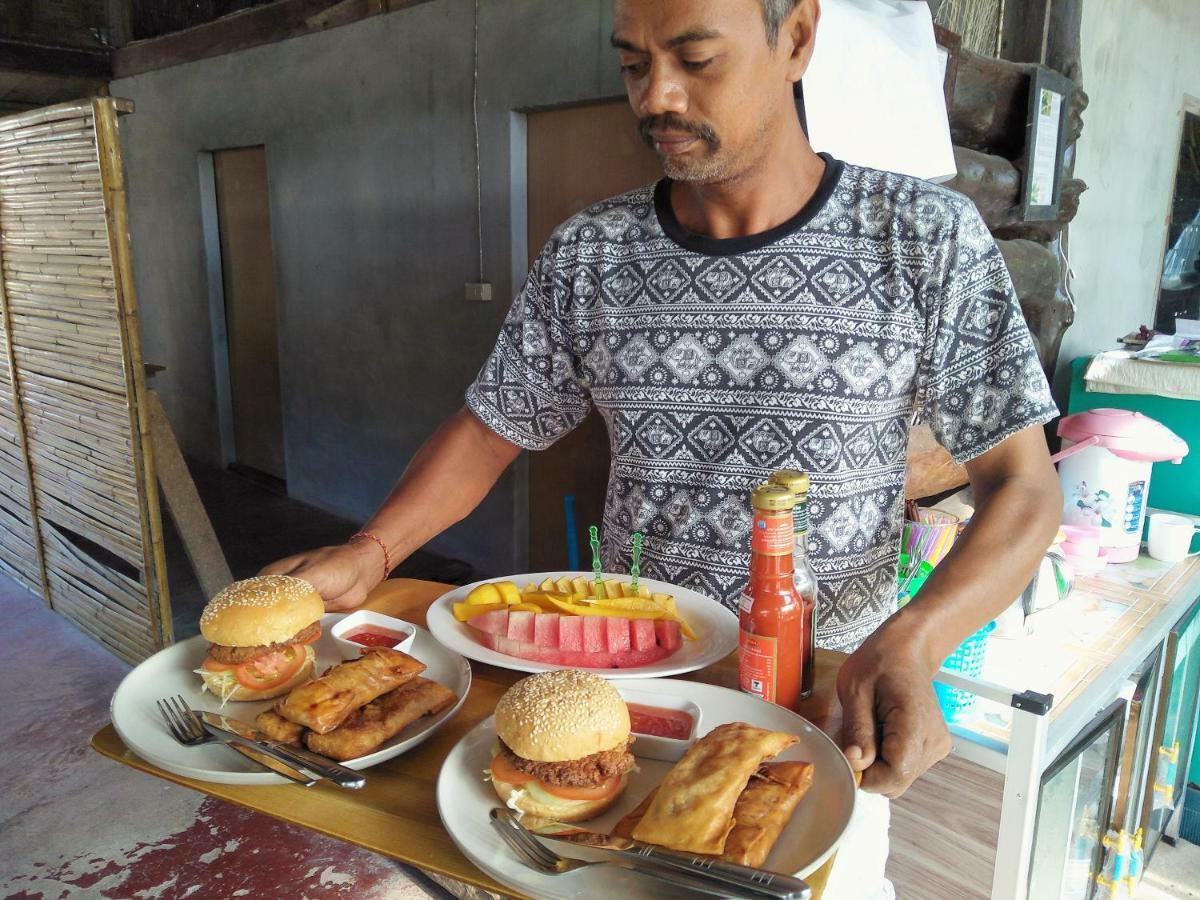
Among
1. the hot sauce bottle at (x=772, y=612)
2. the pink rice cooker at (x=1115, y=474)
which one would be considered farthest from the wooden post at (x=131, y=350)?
the pink rice cooker at (x=1115, y=474)

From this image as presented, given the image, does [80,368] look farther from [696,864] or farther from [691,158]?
[696,864]

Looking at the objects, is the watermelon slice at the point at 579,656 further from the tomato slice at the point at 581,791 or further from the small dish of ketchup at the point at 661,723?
the tomato slice at the point at 581,791

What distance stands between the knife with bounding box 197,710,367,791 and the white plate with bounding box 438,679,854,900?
0.11 metres

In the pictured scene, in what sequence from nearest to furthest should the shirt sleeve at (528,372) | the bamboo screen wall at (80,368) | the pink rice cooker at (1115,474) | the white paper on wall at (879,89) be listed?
the shirt sleeve at (528,372) → the white paper on wall at (879,89) → the pink rice cooker at (1115,474) → the bamboo screen wall at (80,368)

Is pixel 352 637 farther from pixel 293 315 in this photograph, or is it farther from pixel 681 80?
pixel 293 315

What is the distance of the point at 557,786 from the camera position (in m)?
0.98

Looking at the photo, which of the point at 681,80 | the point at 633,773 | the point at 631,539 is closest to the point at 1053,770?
the point at 631,539

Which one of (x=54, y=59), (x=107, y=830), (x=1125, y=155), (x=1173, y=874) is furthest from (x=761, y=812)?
(x=54, y=59)

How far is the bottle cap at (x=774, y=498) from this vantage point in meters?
1.01

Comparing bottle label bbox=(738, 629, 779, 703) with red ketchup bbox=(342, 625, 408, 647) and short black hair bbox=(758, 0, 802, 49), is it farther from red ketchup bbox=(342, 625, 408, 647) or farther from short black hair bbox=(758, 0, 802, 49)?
short black hair bbox=(758, 0, 802, 49)

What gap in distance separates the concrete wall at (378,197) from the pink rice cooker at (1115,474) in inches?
104

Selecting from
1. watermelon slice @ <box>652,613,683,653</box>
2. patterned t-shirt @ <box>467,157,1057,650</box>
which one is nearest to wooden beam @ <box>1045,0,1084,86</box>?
patterned t-shirt @ <box>467,157,1057,650</box>

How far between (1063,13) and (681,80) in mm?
2696

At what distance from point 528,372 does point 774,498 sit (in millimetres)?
1001
